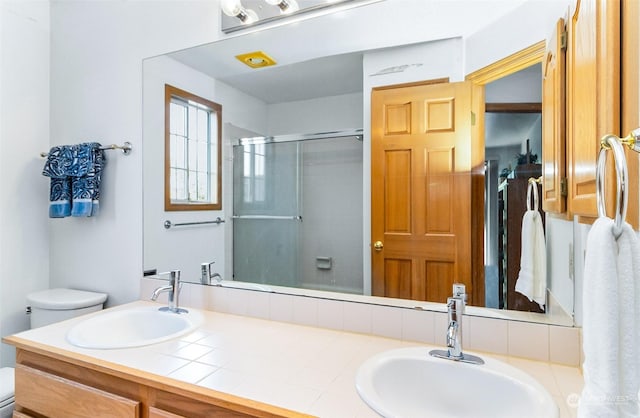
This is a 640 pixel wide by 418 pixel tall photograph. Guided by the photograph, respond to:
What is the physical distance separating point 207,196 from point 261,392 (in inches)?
47.8

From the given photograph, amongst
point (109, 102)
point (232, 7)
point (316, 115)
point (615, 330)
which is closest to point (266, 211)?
point (316, 115)

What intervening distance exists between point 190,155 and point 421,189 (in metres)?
1.24

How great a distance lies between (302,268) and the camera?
165cm

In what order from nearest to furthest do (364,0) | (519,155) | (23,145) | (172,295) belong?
(519,155)
(364,0)
(172,295)
(23,145)

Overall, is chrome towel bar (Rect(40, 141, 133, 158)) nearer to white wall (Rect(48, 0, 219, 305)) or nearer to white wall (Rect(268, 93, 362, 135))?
white wall (Rect(48, 0, 219, 305))

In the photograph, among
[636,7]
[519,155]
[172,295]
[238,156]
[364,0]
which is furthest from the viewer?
[238,156]

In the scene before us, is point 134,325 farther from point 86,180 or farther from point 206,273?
point 86,180

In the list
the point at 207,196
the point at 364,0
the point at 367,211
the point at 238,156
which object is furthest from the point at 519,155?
the point at 207,196

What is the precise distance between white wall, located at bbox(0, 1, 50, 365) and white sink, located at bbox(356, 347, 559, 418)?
2.10 metres

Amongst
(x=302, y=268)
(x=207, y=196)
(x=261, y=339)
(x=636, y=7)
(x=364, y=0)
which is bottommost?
(x=261, y=339)

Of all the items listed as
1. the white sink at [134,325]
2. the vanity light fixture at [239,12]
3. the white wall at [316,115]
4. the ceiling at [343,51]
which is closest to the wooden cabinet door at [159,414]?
the white sink at [134,325]

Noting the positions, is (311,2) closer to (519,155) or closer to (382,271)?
(519,155)

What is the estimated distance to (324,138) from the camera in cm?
162

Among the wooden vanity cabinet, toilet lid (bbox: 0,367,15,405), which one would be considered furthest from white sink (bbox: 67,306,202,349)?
toilet lid (bbox: 0,367,15,405)
